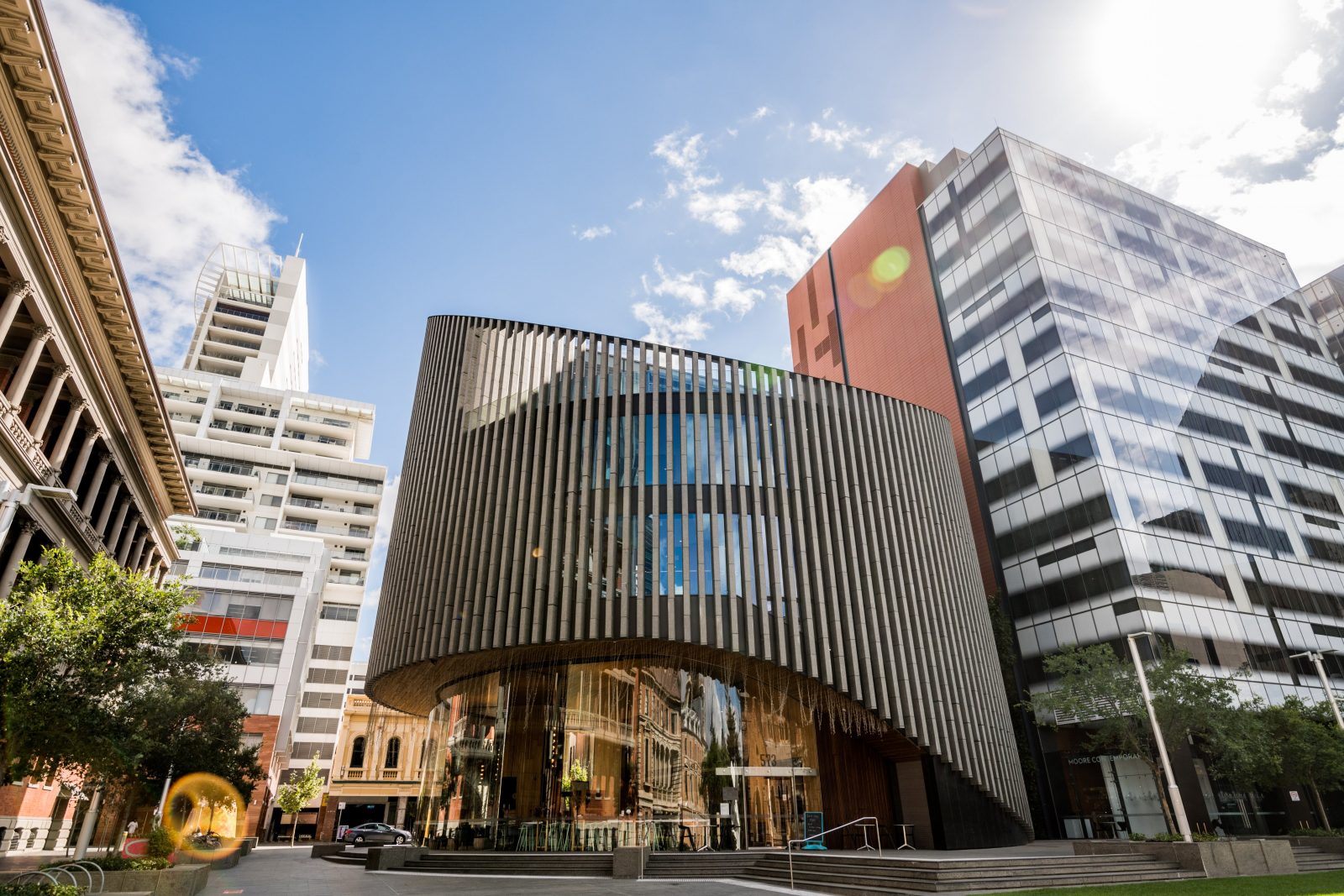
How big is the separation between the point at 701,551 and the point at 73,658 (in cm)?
1916

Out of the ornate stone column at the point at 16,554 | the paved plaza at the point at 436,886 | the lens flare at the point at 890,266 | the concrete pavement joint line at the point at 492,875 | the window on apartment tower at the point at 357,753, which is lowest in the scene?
the concrete pavement joint line at the point at 492,875

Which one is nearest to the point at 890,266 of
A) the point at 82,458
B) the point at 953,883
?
the point at 953,883

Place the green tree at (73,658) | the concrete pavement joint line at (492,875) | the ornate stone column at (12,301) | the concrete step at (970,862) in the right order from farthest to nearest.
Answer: the ornate stone column at (12,301) < the concrete pavement joint line at (492,875) < the concrete step at (970,862) < the green tree at (73,658)

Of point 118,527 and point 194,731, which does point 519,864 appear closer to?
point 194,731

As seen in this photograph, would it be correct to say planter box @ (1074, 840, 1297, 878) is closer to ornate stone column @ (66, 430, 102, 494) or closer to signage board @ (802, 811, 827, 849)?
signage board @ (802, 811, 827, 849)

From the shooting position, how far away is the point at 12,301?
23703mm

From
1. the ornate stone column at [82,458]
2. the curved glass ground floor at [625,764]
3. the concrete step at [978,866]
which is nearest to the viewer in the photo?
the concrete step at [978,866]

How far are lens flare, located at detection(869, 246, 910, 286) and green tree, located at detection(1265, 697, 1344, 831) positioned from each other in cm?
3733

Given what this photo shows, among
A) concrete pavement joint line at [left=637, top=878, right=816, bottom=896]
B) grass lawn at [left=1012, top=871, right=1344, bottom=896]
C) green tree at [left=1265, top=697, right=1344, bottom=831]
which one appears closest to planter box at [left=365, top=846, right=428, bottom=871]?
concrete pavement joint line at [left=637, top=878, right=816, bottom=896]

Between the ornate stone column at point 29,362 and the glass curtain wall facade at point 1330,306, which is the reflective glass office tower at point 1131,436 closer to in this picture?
the glass curtain wall facade at point 1330,306

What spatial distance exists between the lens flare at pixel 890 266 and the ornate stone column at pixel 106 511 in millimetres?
53668

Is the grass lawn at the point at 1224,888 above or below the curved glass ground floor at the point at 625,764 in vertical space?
below

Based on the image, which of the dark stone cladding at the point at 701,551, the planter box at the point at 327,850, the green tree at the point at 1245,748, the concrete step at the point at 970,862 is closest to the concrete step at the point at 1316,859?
the green tree at the point at 1245,748

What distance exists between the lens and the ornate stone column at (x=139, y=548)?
138 feet
